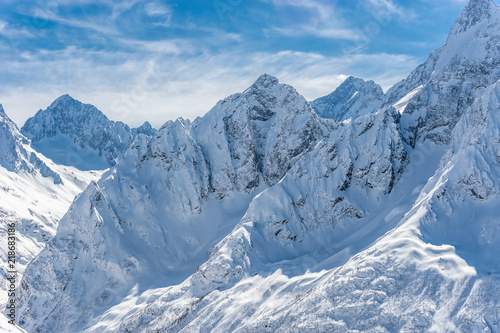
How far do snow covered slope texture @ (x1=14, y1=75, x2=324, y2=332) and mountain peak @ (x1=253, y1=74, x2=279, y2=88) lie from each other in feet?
1.32

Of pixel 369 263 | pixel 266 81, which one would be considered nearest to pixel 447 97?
pixel 266 81

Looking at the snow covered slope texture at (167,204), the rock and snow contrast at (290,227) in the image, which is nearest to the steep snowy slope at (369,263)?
the rock and snow contrast at (290,227)

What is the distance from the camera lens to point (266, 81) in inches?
5871

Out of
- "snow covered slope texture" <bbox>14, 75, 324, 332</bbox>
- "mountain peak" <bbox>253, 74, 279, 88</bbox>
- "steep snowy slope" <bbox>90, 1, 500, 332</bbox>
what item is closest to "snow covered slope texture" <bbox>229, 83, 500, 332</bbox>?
"steep snowy slope" <bbox>90, 1, 500, 332</bbox>

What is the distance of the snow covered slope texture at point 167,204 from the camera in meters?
103

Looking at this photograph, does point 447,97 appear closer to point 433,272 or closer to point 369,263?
point 433,272

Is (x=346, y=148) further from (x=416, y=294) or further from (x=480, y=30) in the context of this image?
(x=480, y=30)

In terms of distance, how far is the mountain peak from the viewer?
148m

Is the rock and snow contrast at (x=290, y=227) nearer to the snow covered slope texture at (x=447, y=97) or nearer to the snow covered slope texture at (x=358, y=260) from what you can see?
the snow covered slope texture at (x=358, y=260)

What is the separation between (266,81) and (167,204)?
→ 197ft

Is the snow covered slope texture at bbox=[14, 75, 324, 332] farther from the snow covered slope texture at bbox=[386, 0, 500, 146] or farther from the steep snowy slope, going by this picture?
the snow covered slope texture at bbox=[386, 0, 500, 146]

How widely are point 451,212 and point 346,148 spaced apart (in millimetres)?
36740

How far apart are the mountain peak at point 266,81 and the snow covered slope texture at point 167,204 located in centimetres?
40

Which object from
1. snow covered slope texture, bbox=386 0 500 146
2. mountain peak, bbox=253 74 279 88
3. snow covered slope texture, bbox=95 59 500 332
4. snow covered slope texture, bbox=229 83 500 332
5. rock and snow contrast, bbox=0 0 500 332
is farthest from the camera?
mountain peak, bbox=253 74 279 88
